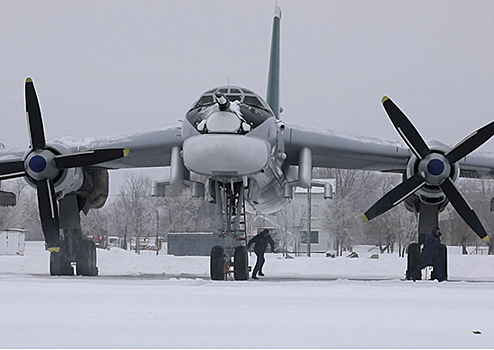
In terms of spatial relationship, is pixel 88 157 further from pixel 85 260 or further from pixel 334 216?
pixel 334 216

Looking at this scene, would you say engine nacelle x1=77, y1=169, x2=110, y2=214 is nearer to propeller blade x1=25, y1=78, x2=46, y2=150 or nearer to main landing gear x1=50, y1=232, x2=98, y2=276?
main landing gear x1=50, y1=232, x2=98, y2=276

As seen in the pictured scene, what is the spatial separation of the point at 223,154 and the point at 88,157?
370 cm

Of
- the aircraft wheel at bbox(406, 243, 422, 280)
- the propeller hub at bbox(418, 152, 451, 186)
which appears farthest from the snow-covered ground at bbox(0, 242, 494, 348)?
the aircraft wheel at bbox(406, 243, 422, 280)

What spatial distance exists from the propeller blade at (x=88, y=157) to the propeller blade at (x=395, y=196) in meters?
5.57

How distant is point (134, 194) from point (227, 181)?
5048cm

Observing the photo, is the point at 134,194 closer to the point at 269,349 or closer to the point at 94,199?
the point at 94,199

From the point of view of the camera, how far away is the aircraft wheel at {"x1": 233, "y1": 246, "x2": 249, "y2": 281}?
14180 millimetres

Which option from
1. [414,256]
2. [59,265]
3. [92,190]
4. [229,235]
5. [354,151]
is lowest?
[59,265]

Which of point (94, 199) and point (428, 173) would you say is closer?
point (428, 173)

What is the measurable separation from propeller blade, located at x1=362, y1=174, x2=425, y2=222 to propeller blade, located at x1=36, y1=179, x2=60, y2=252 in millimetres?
6914

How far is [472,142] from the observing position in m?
15.1

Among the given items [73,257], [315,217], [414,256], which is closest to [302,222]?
[315,217]

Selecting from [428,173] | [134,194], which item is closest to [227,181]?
[428,173]

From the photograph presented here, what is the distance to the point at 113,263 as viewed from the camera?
24.0 meters
